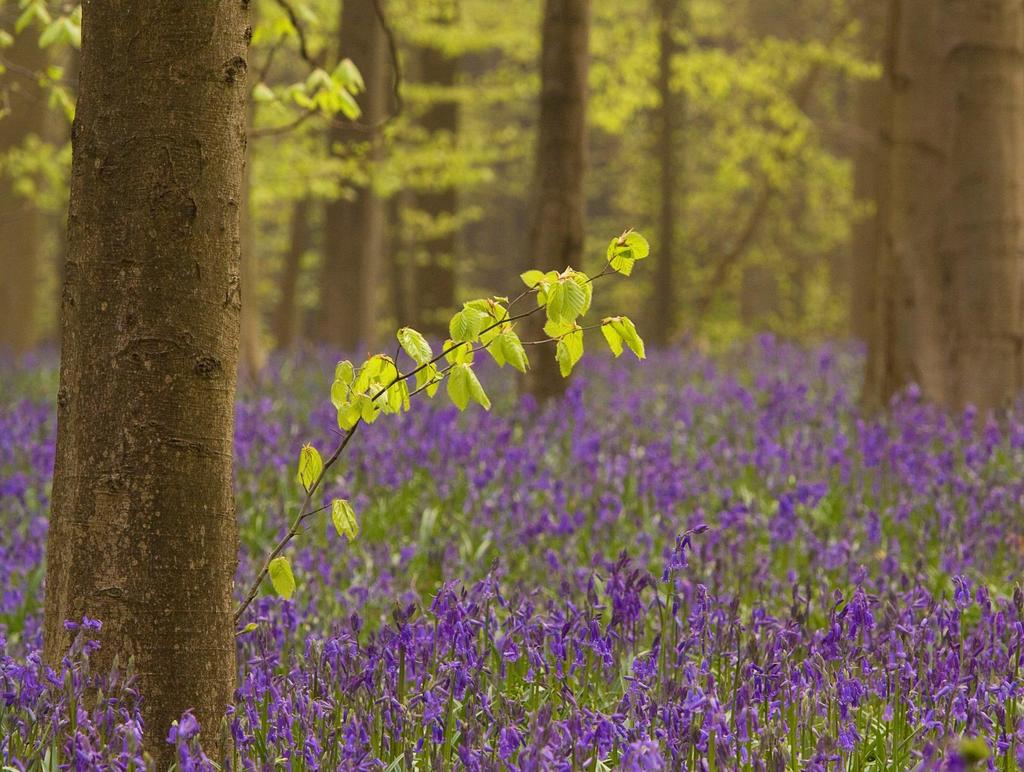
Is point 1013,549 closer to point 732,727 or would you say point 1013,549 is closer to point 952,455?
point 952,455

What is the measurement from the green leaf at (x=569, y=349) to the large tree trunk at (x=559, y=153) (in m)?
6.51

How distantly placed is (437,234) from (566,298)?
1702cm

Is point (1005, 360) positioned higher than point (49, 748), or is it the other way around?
point (1005, 360)

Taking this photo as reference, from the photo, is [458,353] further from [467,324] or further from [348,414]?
[348,414]

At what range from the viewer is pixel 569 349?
294 centimetres

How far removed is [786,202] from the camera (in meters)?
29.1

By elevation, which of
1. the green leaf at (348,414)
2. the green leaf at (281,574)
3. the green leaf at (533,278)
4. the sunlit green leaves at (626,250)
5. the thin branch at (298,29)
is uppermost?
the thin branch at (298,29)

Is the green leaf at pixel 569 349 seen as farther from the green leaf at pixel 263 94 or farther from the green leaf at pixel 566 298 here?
the green leaf at pixel 263 94

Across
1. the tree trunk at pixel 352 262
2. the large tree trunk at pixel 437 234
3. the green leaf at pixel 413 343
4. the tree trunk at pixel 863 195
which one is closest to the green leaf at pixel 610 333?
the green leaf at pixel 413 343

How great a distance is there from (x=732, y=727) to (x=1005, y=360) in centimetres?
626

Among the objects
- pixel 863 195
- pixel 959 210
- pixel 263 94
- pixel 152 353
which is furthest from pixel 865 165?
pixel 152 353

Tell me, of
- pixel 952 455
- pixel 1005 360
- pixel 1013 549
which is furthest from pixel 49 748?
pixel 1005 360

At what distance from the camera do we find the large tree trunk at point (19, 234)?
48.2ft

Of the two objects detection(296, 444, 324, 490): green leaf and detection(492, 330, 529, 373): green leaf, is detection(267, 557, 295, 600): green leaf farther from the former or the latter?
detection(492, 330, 529, 373): green leaf
